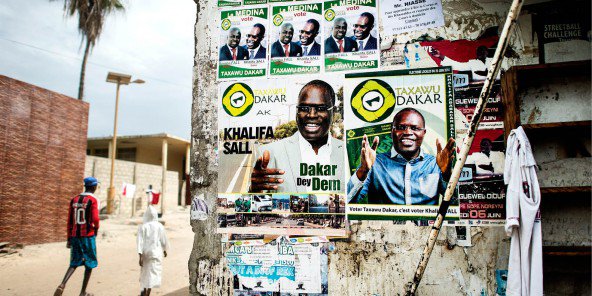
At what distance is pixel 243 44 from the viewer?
3.28 meters

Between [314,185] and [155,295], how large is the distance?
12.5 ft

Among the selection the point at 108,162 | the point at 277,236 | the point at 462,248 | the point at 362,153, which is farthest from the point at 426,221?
the point at 108,162

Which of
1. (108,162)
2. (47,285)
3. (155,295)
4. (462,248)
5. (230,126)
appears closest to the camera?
(462,248)

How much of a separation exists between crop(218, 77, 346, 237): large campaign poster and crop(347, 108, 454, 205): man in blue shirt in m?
0.19

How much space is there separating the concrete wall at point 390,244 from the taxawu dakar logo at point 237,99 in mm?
132

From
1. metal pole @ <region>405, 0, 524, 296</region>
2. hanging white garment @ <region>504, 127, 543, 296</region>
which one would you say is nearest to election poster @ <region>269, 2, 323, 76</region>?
metal pole @ <region>405, 0, 524, 296</region>

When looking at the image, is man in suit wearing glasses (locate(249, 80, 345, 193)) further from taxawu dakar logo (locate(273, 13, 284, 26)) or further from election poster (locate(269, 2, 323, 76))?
taxawu dakar logo (locate(273, 13, 284, 26))

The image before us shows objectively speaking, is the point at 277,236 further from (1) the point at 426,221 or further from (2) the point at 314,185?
(1) the point at 426,221

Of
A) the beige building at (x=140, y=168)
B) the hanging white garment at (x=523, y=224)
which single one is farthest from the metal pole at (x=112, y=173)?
the hanging white garment at (x=523, y=224)

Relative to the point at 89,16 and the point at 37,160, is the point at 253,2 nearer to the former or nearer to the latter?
the point at 37,160

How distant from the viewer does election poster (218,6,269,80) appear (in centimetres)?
325

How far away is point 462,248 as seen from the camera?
9.06ft

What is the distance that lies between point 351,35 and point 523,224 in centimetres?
199

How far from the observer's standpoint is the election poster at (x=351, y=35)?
3.06 metres
